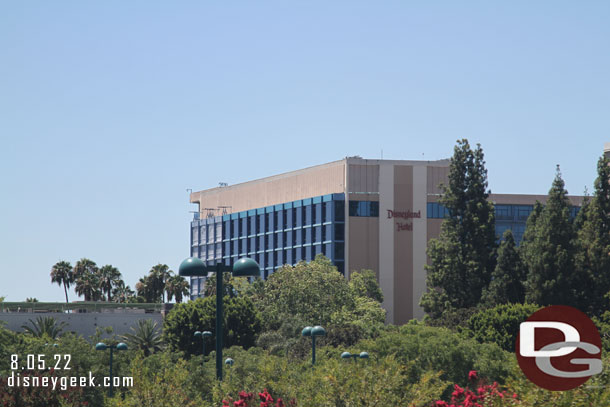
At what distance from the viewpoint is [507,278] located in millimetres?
74250

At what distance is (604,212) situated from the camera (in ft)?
236

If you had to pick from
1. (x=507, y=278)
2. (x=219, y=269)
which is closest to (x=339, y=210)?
(x=507, y=278)

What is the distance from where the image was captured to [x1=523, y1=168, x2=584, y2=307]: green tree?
6981 centimetres

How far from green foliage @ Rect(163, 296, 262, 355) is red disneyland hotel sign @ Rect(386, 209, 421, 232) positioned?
112ft

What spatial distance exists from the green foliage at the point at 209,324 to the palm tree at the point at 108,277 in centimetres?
4634

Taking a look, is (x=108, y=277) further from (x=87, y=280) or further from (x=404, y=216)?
(x=404, y=216)

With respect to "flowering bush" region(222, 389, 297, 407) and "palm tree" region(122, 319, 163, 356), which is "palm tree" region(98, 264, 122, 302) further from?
"flowering bush" region(222, 389, 297, 407)

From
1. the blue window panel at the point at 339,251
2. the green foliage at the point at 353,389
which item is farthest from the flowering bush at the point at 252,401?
the blue window panel at the point at 339,251

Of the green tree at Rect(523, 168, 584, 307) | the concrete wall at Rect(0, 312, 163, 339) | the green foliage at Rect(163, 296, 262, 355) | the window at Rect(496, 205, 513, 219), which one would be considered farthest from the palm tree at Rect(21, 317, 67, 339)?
the window at Rect(496, 205, 513, 219)

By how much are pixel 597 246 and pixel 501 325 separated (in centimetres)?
1138

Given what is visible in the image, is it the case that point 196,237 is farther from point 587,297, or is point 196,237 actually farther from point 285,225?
point 587,297

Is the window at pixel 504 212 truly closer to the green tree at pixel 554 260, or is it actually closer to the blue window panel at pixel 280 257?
the blue window panel at pixel 280 257

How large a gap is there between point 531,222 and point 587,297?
8.22 metres

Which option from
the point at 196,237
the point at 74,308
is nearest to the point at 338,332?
the point at 74,308
